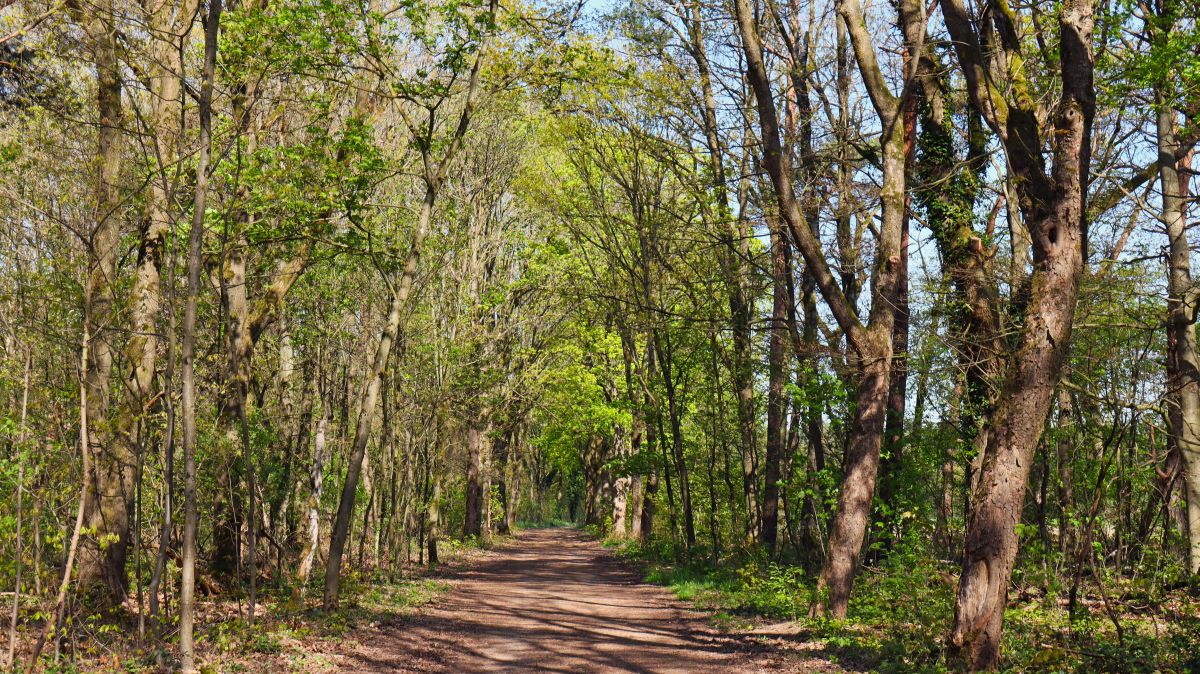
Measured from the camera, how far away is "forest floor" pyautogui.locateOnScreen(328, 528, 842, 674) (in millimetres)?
9258

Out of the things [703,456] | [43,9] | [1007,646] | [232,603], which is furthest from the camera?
[703,456]

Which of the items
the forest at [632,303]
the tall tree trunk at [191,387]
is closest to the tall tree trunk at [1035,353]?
the forest at [632,303]

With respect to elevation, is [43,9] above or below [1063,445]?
above

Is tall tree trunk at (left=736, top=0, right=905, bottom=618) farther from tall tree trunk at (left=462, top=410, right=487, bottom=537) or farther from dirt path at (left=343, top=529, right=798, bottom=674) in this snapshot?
tall tree trunk at (left=462, top=410, right=487, bottom=537)

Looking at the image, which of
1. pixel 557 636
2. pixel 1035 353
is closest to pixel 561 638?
pixel 557 636

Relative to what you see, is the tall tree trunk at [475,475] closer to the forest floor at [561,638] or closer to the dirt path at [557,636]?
the dirt path at [557,636]

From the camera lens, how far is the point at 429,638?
36.1ft

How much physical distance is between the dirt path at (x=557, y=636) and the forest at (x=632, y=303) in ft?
3.70

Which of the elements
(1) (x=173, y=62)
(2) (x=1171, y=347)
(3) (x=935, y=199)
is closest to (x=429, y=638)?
(1) (x=173, y=62)

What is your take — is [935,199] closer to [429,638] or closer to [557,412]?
[429,638]

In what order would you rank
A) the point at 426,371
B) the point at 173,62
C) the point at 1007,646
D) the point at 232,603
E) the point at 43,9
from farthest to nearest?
the point at 426,371 < the point at 232,603 < the point at 173,62 < the point at 43,9 < the point at 1007,646

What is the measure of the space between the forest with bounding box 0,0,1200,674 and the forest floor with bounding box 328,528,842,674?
99 cm

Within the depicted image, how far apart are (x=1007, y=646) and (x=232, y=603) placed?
10.4m

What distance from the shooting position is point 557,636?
11328 mm
